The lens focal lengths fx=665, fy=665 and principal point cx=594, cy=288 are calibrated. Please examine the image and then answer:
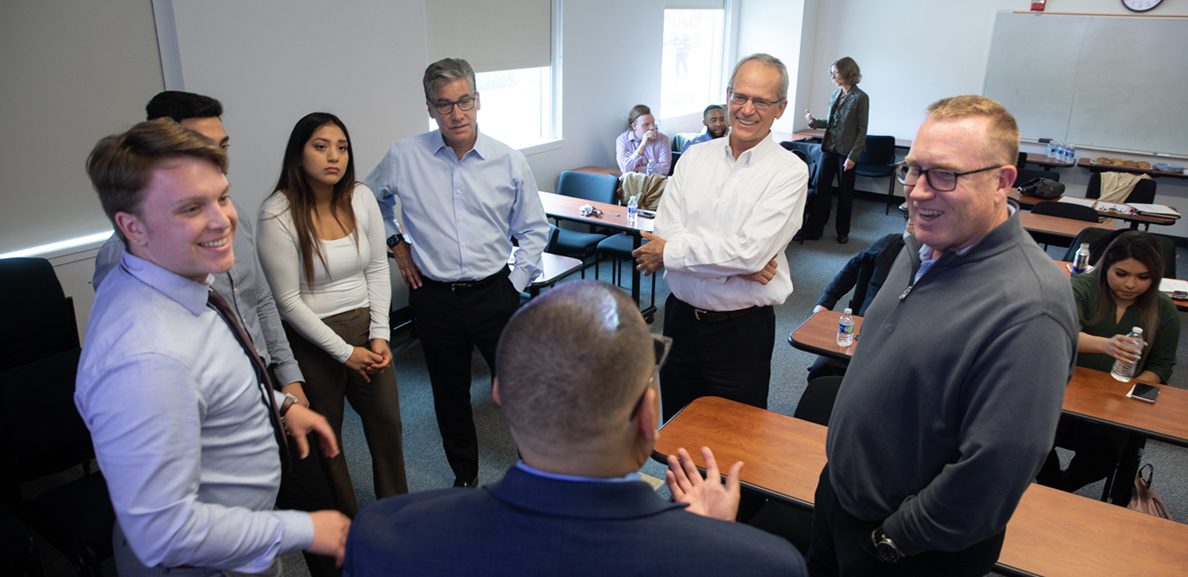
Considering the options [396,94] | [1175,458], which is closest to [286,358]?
[396,94]

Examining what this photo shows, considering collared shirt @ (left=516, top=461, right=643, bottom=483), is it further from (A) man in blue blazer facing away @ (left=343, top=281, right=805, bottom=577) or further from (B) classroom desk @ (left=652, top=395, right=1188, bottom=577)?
(B) classroom desk @ (left=652, top=395, right=1188, bottom=577)

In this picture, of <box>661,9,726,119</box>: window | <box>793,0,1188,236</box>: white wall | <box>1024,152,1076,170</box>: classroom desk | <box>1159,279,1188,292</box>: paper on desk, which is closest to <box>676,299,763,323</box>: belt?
<box>1159,279,1188,292</box>: paper on desk

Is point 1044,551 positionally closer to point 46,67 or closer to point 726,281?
point 726,281

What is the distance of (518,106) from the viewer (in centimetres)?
586

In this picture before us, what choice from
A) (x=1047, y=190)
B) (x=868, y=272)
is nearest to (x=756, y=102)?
(x=868, y=272)

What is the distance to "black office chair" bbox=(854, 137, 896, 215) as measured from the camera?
25.2 ft

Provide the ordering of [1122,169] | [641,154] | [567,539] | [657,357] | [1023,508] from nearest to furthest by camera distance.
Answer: [567,539], [657,357], [1023,508], [641,154], [1122,169]

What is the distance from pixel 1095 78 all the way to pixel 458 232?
7834 millimetres

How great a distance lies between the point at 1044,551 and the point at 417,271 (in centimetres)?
228

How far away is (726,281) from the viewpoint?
2391mm

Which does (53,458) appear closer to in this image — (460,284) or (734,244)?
(460,284)

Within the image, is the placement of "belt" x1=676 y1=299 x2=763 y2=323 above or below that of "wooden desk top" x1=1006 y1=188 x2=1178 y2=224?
above

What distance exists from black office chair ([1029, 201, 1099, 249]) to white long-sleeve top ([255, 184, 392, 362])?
4.61 meters

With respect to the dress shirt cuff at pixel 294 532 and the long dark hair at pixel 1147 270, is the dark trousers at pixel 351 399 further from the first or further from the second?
the long dark hair at pixel 1147 270
